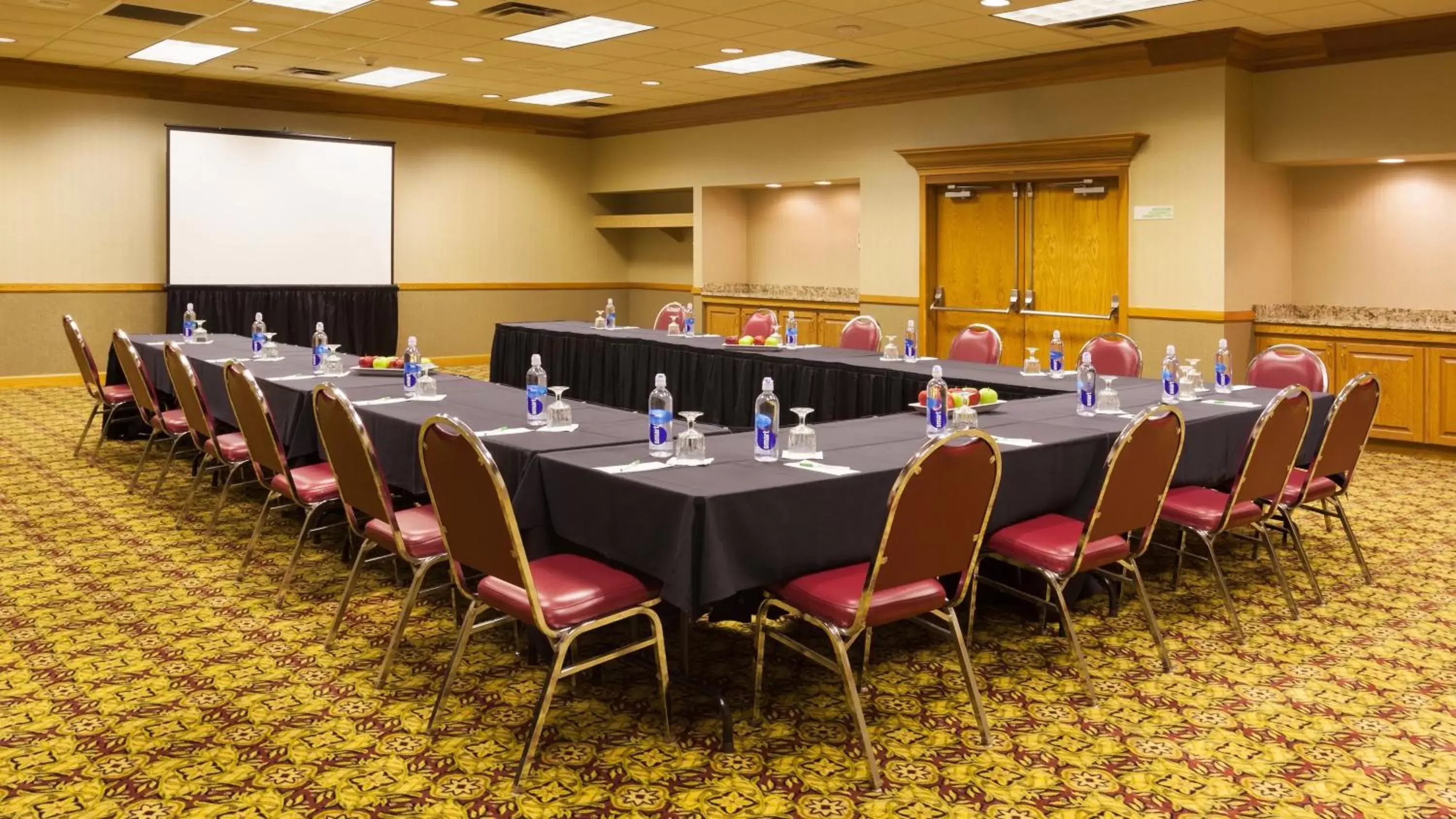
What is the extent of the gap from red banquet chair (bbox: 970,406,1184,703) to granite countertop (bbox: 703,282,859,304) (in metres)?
7.74

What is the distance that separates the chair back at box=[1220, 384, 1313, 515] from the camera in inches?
158

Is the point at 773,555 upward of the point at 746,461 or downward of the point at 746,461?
downward

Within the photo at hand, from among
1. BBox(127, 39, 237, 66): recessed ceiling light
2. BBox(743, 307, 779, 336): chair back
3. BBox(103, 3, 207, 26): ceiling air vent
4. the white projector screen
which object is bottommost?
BBox(743, 307, 779, 336): chair back

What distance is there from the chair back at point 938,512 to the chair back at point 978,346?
400 centimetres

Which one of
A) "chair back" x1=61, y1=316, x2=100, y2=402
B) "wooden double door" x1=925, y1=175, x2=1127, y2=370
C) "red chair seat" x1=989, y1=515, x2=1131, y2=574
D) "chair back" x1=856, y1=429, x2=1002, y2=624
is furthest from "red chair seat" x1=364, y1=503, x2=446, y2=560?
"wooden double door" x1=925, y1=175, x2=1127, y2=370

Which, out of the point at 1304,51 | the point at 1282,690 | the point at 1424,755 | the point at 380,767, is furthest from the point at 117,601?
the point at 1304,51

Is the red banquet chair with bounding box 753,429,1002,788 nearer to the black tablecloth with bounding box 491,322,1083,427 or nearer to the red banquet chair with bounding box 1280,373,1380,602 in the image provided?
the red banquet chair with bounding box 1280,373,1380,602

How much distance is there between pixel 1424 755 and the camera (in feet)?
10.3

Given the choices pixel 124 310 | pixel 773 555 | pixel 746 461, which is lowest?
A: pixel 773 555

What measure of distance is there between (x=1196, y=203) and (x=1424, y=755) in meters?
6.16

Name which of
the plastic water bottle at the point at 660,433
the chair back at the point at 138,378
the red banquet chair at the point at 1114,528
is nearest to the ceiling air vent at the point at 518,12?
the chair back at the point at 138,378

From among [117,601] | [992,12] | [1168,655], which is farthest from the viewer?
[992,12]

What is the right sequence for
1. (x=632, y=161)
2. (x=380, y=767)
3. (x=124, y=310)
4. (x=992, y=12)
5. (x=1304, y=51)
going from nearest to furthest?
(x=380, y=767) → (x=992, y=12) → (x=1304, y=51) → (x=124, y=310) → (x=632, y=161)

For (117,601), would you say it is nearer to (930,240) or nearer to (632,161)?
(930,240)
